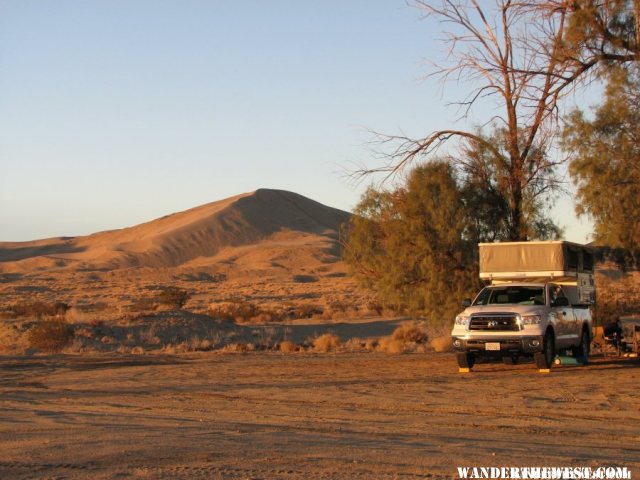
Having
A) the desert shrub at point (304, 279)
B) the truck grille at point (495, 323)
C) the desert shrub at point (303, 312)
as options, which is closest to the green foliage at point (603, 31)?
the truck grille at point (495, 323)

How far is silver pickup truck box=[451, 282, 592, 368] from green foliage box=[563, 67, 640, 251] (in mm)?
2971

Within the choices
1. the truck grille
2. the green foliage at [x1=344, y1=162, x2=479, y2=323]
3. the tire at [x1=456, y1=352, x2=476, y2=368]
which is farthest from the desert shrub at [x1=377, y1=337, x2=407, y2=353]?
the truck grille

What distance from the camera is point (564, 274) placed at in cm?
2098

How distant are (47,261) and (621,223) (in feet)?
390

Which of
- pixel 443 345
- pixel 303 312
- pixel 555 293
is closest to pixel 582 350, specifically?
pixel 555 293

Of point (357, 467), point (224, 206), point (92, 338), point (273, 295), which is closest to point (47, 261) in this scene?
point (224, 206)

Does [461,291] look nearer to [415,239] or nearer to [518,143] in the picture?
[415,239]

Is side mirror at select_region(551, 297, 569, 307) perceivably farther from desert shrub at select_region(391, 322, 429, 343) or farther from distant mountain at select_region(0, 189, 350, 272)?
distant mountain at select_region(0, 189, 350, 272)

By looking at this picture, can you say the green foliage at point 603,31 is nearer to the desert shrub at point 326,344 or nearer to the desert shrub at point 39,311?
the desert shrub at point 326,344

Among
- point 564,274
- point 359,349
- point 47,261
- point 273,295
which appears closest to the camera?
point 564,274

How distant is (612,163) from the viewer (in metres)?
22.3

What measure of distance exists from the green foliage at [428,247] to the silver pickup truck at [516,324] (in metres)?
3.15

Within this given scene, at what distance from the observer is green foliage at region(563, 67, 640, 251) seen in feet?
70.3

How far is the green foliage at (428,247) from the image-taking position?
79.1ft
